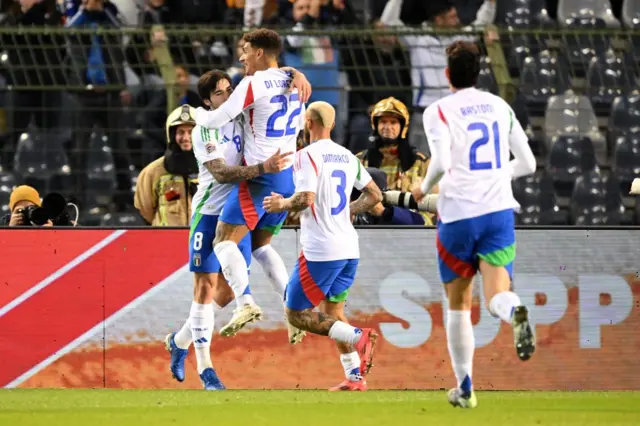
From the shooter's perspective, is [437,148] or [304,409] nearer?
[437,148]

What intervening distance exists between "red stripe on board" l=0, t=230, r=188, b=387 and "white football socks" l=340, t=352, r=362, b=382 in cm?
163

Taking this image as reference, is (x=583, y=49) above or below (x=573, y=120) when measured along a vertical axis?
above

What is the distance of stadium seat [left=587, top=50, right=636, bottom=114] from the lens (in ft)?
46.4

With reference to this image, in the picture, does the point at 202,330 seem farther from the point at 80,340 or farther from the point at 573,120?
the point at 573,120

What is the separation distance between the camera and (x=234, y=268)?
912cm

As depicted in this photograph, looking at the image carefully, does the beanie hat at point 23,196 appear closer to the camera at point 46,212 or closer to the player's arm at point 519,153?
the camera at point 46,212

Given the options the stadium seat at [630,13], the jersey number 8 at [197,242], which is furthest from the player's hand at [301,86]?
the stadium seat at [630,13]

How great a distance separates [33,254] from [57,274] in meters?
0.23

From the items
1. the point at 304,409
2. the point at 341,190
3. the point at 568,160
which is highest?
the point at 341,190

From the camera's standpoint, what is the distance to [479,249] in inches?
281

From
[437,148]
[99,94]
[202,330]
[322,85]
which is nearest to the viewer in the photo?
[437,148]

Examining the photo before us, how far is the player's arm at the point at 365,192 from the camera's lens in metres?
9.15

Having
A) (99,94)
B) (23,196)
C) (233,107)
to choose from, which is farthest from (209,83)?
(99,94)

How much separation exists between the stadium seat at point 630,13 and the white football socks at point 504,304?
8.69 meters
